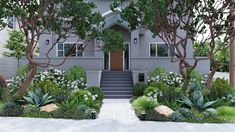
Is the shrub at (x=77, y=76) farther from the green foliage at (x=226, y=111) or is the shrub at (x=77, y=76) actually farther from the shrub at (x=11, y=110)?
the green foliage at (x=226, y=111)

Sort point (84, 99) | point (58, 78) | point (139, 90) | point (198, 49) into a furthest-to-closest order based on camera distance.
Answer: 1. point (198, 49)
2. point (58, 78)
3. point (139, 90)
4. point (84, 99)

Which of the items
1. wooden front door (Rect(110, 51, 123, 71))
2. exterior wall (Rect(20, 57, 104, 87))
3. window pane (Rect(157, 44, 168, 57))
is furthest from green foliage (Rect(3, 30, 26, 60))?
window pane (Rect(157, 44, 168, 57))

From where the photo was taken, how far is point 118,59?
2870 centimetres

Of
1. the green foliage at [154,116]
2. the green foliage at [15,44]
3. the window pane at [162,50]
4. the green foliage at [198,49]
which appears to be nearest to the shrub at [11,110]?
the green foliage at [154,116]

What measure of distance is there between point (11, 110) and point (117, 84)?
38.0 ft

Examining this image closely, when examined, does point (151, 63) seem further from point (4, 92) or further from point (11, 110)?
point (11, 110)

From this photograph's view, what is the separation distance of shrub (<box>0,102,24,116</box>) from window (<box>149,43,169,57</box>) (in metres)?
16.2

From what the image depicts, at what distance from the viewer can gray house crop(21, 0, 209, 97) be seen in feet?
76.9

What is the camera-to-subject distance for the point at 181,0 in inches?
643

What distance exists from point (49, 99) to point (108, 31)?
4179mm

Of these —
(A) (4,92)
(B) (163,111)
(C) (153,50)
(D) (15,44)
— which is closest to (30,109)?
(A) (4,92)

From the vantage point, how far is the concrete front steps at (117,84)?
72.7 ft

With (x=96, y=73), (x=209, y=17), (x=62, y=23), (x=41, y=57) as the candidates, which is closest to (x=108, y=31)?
(x=62, y=23)

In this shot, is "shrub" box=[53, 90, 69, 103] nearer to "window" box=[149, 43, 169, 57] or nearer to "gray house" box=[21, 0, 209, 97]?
"gray house" box=[21, 0, 209, 97]
